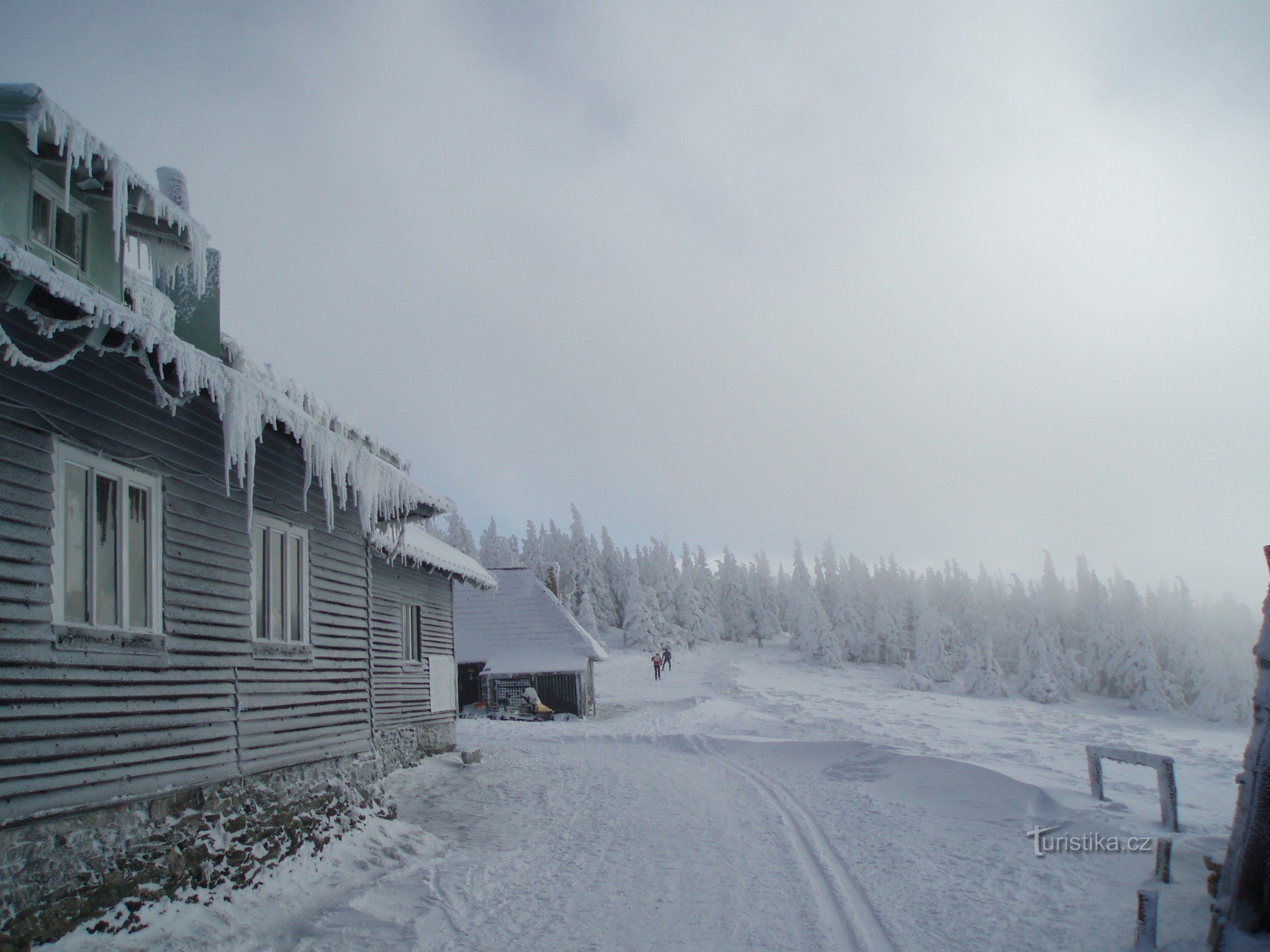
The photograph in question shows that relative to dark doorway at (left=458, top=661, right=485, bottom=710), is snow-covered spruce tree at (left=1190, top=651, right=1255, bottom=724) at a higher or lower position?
lower

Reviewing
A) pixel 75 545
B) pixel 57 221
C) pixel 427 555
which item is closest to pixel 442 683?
pixel 427 555

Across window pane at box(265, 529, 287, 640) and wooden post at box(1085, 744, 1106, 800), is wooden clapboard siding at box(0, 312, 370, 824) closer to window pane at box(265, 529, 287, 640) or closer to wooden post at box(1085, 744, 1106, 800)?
window pane at box(265, 529, 287, 640)

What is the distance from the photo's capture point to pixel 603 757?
17.9 meters

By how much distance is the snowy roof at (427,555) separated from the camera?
44.8 ft

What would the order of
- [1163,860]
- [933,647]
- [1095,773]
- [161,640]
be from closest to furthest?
Result: [1163,860], [161,640], [1095,773], [933,647]

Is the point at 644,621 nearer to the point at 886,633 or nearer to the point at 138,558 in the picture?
the point at 886,633

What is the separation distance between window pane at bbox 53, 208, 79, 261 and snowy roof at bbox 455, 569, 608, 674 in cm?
2698

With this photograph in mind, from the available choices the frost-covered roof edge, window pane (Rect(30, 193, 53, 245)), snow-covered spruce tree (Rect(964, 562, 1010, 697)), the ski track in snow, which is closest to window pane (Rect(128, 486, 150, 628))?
the frost-covered roof edge

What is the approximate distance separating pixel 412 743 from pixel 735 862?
8.97m

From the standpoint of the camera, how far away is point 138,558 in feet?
21.8

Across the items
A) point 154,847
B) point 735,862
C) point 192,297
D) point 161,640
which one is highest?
point 192,297

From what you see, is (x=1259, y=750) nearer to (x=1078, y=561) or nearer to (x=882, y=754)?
(x=882, y=754)

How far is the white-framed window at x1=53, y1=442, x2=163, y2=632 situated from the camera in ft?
19.1

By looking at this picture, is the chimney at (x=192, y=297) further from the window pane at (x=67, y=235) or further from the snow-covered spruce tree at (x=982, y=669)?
the snow-covered spruce tree at (x=982, y=669)
